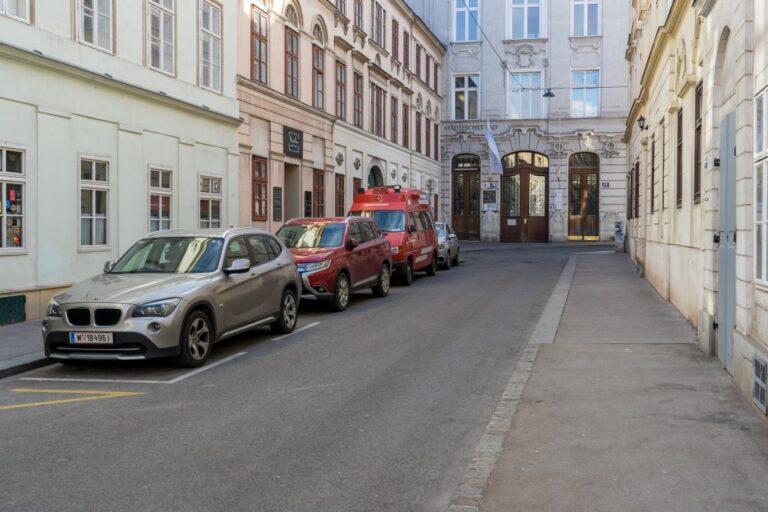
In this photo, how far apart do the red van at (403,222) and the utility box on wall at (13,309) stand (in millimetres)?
9564

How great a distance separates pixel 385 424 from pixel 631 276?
16.5m

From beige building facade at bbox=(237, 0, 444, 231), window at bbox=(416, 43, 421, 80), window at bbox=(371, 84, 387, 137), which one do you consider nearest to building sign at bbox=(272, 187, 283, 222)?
beige building facade at bbox=(237, 0, 444, 231)

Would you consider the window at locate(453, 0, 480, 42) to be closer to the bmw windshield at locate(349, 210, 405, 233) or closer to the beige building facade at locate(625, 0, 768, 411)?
the bmw windshield at locate(349, 210, 405, 233)

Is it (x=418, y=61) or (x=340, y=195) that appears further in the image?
(x=418, y=61)

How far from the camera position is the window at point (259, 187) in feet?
75.1

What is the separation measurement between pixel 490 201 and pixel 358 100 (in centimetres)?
1651

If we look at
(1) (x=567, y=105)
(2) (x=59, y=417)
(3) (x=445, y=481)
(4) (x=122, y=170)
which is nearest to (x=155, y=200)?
(4) (x=122, y=170)

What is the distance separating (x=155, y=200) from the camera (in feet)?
57.5

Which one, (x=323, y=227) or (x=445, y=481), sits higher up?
(x=323, y=227)

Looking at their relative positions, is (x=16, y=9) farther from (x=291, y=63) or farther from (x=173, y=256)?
(x=291, y=63)

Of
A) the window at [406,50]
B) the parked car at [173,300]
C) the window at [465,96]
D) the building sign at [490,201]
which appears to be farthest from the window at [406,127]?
the parked car at [173,300]

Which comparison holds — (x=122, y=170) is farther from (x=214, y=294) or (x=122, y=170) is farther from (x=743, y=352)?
(x=743, y=352)

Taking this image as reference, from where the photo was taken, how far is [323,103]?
28.3m

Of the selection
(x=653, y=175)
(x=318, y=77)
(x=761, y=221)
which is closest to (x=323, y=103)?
(x=318, y=77)
